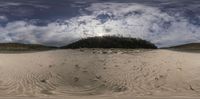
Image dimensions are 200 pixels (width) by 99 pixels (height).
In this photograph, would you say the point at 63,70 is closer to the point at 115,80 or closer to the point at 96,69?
the point at 96,69

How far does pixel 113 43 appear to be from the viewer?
705 inches

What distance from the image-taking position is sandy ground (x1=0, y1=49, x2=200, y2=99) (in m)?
12.4

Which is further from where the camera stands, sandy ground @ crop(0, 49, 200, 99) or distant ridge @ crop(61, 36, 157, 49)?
distant ridge @ crop(61, 36, 157, 49)

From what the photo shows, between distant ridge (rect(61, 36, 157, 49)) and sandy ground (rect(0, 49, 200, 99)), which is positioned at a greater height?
distant ridge (rect(61, 36, 157, 49))

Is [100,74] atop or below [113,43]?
below

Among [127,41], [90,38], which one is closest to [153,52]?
[127,41]

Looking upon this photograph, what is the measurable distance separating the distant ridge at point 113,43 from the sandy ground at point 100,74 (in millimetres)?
1559

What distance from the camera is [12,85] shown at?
13.1 meters

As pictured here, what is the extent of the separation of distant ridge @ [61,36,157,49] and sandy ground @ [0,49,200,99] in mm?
1559

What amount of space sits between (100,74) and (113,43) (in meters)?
4.41

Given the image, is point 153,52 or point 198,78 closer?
point 198,78

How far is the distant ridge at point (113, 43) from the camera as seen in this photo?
58.5 feet

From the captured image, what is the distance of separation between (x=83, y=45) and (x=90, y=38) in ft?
1.64

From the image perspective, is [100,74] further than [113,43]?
No
